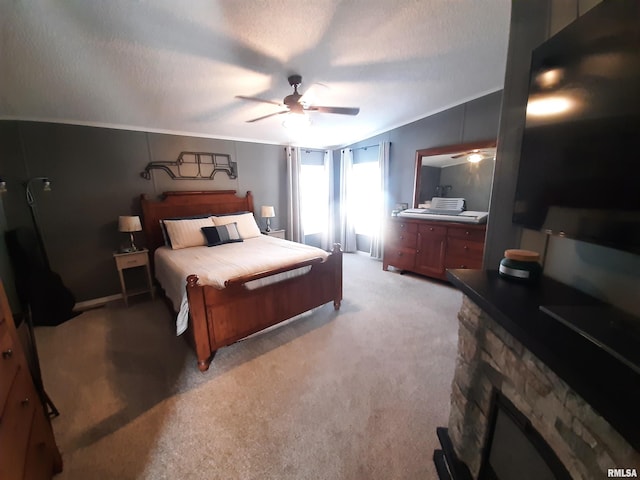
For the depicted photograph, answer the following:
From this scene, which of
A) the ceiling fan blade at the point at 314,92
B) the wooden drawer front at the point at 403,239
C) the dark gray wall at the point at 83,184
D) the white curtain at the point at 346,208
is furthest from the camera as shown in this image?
the white curtain at the point at 346,208

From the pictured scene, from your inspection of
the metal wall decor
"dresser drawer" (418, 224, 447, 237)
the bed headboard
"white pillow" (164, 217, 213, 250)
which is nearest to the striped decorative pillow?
"white pillow" (164, 217, 213, 250)

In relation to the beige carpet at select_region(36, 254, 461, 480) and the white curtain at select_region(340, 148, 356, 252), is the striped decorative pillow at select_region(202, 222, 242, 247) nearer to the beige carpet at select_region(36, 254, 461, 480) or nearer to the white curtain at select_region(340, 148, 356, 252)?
the beige carpet at select_region(36, 254, 461, 480)

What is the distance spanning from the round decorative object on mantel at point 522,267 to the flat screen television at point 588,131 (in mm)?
130

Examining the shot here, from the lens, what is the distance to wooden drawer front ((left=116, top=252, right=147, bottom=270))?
9.60 feet

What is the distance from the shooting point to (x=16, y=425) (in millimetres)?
913

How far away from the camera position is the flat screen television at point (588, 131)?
→ 683 mm

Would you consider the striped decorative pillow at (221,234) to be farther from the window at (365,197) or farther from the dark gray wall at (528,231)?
the dark gray wall at (528,231)

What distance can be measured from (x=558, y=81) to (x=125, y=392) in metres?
2.91

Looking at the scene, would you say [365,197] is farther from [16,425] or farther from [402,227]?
[16,425]

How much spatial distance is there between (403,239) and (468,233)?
3.04 ft

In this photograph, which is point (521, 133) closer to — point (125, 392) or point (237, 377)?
point (237, 377)

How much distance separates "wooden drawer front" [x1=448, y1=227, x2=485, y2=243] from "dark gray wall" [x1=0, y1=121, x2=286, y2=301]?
3.84m

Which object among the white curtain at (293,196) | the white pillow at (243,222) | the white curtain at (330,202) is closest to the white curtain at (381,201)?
the white curtain at (330,202)

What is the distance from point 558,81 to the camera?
0.90 metres
